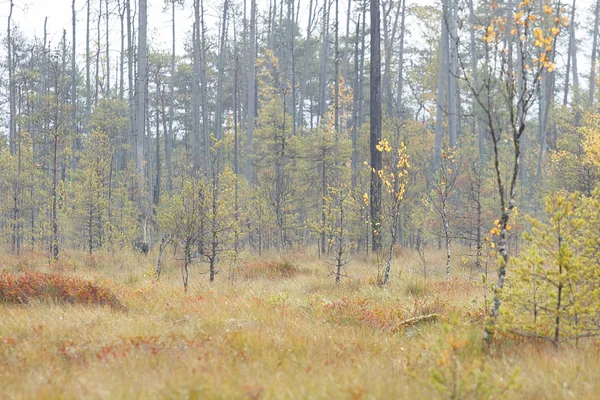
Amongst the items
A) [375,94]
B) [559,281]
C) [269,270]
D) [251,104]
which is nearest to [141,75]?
[251,104]

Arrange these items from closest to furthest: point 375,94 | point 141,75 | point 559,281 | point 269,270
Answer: point 559,281, point 269,270, point 375,94, point 141,75

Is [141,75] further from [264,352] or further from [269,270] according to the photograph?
[264,352]

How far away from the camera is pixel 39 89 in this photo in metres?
37.5

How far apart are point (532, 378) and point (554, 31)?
2871 mm

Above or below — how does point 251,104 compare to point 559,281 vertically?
above

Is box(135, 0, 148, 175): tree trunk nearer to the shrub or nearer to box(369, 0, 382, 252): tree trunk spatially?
the shrub

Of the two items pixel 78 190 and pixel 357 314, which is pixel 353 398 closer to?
pixel 357 314

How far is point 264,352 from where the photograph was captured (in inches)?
166

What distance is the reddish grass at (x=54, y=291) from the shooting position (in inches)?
259

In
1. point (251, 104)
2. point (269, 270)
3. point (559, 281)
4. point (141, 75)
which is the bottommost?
point (269, 270)

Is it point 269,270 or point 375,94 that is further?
point 375,94

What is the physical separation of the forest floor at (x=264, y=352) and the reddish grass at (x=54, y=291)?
1.6 inches

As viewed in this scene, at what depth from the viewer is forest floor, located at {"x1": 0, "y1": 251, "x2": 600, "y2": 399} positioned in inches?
126

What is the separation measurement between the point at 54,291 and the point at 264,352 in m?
4.26
